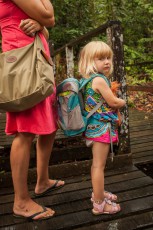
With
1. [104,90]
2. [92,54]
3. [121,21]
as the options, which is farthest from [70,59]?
[121,21]

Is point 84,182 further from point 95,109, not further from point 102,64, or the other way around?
point 102,64

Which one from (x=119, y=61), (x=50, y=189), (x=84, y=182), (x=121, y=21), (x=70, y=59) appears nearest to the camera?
(x=50, y=189)

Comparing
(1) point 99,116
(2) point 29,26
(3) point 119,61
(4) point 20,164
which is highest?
(2) point 29,26

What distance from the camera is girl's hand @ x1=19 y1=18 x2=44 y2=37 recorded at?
6.05ft

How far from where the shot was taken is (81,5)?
1152 cm

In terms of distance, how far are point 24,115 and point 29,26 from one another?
2.03ft

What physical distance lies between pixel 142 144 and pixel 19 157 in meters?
2.47

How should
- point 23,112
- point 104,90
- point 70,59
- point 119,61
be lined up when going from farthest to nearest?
point 70,59
point 119,61
point 104,90
point 23,112

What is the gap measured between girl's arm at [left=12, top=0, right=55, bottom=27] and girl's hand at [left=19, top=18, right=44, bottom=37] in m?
0.03

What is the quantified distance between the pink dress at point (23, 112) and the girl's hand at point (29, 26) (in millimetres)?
31

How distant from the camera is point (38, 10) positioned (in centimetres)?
182

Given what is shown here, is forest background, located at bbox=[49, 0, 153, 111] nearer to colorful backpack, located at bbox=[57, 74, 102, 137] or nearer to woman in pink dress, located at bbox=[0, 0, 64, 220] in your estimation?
colorful backpack, located at bbox=[57, 74, 102, 137]

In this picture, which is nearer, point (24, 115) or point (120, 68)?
point (24, 115)

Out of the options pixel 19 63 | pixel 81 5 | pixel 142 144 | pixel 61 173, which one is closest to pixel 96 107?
pixel 19 63
